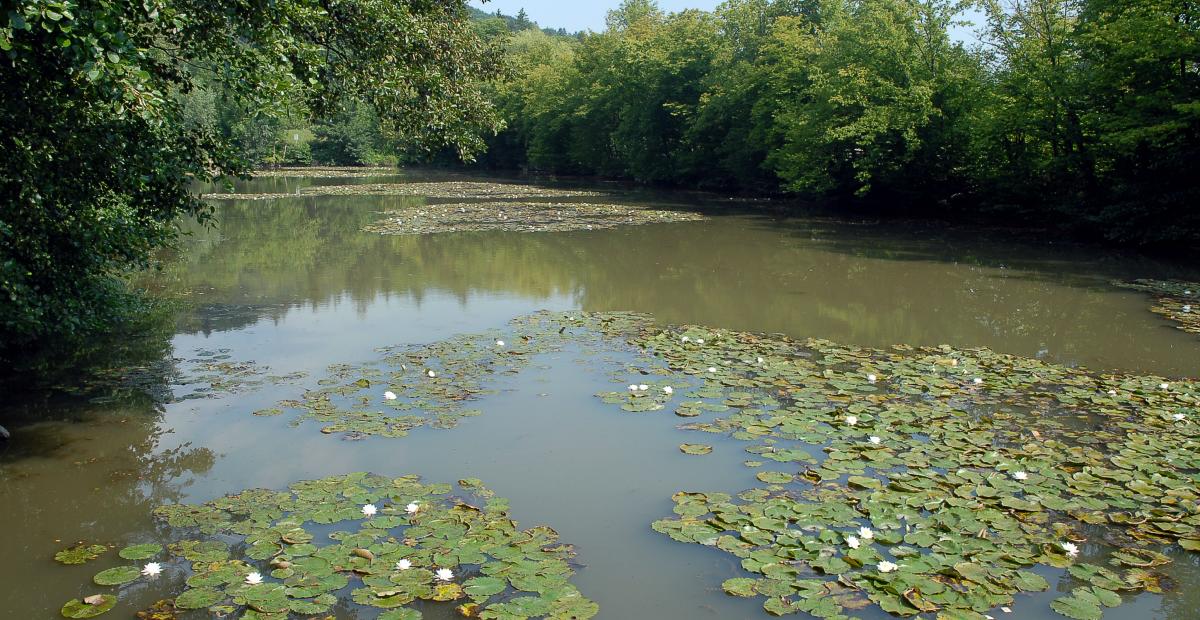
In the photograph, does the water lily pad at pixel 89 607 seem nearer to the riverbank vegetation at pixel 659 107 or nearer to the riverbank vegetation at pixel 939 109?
the riverbank vegetation at pixel 659 107


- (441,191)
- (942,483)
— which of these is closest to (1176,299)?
(942,483)

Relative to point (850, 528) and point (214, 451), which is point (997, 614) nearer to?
point (850, 528)

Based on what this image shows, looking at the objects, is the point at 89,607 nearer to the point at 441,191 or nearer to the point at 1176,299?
the point at 1176,299

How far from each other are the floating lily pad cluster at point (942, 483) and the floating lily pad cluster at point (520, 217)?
15.4 m

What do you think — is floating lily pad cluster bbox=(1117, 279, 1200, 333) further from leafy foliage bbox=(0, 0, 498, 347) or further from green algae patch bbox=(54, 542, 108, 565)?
green algae patch bbox=(54, 542, 108, 565)

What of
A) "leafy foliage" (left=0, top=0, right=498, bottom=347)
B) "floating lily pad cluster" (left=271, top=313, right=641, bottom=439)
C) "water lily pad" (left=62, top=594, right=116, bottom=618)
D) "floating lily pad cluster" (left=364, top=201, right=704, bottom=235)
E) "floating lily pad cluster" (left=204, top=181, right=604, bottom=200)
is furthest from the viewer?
"floating lily pad cluster" (left=204, top=181, right=604, bottom=200)

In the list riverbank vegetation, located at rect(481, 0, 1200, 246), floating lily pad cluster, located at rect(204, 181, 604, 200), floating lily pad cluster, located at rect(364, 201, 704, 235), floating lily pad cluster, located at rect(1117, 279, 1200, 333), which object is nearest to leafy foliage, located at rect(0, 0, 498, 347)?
riverbank vegetation, located at rect(481, 0, 1200, 246)

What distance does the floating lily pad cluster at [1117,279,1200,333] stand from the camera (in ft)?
36.4

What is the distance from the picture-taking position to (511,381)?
8.25 metres

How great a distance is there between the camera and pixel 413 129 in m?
8.52

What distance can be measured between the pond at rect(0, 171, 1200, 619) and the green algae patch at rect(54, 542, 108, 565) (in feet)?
0.17

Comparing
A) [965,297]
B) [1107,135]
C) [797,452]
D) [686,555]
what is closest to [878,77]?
[1107,135]

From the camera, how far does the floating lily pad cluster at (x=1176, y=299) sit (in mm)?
11086

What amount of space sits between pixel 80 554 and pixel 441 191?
3567cm
